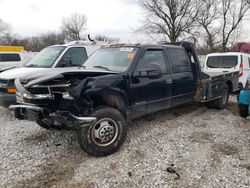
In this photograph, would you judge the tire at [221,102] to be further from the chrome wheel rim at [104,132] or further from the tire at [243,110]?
the chrome wheel rim at [104,132]

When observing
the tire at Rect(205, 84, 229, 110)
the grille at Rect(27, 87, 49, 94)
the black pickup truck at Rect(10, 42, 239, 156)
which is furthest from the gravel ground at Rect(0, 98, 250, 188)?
the tire at Rect(205, 84, 229, 110)

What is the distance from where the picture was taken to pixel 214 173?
317 centimetres

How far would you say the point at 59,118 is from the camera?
3.32m

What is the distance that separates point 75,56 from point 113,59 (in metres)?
2.82

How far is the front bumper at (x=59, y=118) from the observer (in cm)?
326

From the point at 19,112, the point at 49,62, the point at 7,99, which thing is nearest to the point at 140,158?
the point at 19,112

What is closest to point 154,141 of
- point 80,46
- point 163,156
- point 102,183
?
point 163,156

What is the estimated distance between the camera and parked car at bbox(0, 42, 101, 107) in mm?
5473

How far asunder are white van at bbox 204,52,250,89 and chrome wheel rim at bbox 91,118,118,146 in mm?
6622

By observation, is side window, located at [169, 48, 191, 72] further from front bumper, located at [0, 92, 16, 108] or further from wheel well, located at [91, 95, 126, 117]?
front bumper, located at [0, 92, 16, 108]

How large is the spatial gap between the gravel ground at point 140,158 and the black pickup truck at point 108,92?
1.38ft

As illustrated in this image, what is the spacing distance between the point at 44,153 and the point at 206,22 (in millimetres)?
26911

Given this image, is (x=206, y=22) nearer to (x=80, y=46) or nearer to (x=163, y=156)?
(x=80, y=46)

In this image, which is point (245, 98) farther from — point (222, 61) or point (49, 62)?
point (49, 62)
